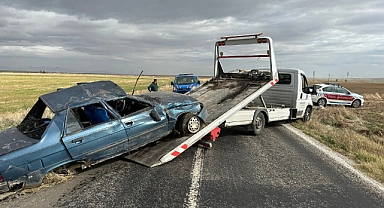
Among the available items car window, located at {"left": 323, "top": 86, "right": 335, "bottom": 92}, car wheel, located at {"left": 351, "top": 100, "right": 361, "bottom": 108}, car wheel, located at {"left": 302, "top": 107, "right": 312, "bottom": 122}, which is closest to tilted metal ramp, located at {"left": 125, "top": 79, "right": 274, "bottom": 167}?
car wheel, located at {"left": 302, "top": 107, "right": 312, "bottom": 122}

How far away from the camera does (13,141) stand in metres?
4.60

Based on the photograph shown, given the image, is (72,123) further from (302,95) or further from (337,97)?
(337,97)

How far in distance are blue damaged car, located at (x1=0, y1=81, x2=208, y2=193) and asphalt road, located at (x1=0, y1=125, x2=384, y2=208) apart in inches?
16.7

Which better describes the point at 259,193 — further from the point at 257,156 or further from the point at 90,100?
the point at 90,100

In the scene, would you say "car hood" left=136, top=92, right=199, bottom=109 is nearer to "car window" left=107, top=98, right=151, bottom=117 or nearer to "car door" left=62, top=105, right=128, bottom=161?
"car window" left=107, top=98, right=151, bottom=117

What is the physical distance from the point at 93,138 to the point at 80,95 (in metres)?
0.93

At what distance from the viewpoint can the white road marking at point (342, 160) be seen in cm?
475

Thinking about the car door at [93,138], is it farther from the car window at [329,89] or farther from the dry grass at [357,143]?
the car window at [329,89]

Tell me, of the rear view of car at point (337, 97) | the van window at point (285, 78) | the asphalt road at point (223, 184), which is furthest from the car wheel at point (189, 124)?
the rear view of car at point (337, 97)

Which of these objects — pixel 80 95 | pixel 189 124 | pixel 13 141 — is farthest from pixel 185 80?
pixel 13 141

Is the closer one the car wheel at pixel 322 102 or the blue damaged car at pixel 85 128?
the blue damaged car at pixel 85 128

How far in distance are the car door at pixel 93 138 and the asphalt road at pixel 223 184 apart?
1.52 ft

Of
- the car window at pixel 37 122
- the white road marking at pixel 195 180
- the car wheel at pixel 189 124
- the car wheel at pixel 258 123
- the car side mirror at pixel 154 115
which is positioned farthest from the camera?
the car wheel at pixel 258 123

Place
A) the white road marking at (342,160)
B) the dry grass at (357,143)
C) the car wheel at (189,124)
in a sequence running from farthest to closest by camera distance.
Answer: the car wheel at (189,124) → the dry grass at (357,143) → the white road marking at (342,160)
